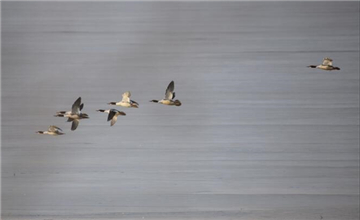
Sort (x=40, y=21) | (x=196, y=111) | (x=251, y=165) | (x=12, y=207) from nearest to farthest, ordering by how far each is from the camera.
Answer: (x=12, y=207) < (x=251, y=165) < (x=196, y=111) < (x=40, y=21)

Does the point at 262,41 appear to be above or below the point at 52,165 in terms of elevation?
above

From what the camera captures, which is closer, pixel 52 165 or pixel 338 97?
pixel 52 165

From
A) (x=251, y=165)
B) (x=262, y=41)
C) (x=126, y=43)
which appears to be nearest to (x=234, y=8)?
(x=262, y=41)

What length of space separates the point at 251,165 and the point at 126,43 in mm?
3392

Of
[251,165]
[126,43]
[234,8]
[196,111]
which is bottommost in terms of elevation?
[251,165]

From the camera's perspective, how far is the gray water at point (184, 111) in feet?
18.7

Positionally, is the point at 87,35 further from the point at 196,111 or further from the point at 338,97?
the point at 338,97

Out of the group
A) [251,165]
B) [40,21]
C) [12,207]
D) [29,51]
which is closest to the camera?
[12,207]

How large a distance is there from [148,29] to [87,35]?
30.9 inches

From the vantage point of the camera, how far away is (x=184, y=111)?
7629mm

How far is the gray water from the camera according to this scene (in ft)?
18.7

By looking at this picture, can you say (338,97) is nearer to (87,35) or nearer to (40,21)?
Answer: (87,35)

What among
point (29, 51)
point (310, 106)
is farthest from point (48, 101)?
point (310, 106)

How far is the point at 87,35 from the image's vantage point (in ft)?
31.4
